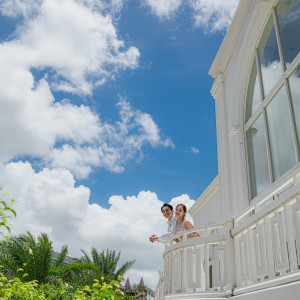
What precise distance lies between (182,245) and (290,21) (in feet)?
13.1

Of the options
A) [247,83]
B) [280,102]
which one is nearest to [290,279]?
[280,102]

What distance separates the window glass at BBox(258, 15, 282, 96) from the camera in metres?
6.12

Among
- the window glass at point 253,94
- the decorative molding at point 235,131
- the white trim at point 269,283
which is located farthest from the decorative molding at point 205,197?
the white trim at point 269,283

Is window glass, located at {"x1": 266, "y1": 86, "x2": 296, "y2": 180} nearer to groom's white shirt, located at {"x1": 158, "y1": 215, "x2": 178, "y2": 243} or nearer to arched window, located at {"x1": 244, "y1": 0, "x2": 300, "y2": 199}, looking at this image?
arched window, located at {"x1": 244, "y1": 0, "x2": 300, "y2": 199}

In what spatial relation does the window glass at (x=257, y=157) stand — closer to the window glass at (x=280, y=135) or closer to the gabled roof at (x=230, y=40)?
the window glass at (x=280, y=135)

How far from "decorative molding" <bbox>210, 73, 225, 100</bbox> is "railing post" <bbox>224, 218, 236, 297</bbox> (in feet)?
16.0

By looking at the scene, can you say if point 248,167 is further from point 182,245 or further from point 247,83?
point 182,245

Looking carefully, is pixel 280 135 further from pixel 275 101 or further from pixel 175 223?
pixel 175 223

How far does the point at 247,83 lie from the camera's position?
743 cm

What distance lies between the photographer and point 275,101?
6.05 m

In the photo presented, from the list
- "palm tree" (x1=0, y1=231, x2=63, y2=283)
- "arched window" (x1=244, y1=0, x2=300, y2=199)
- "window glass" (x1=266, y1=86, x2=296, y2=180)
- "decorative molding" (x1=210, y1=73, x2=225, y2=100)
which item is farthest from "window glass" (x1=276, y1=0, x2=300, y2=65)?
"palm tree" (x1=0, y1=231, x2=63, y2=283)

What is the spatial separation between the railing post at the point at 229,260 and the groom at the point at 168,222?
147cm

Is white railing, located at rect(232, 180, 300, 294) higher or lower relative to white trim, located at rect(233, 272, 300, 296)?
higher

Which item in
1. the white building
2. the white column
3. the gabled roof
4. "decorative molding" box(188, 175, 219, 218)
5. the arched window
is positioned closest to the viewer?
the white building
